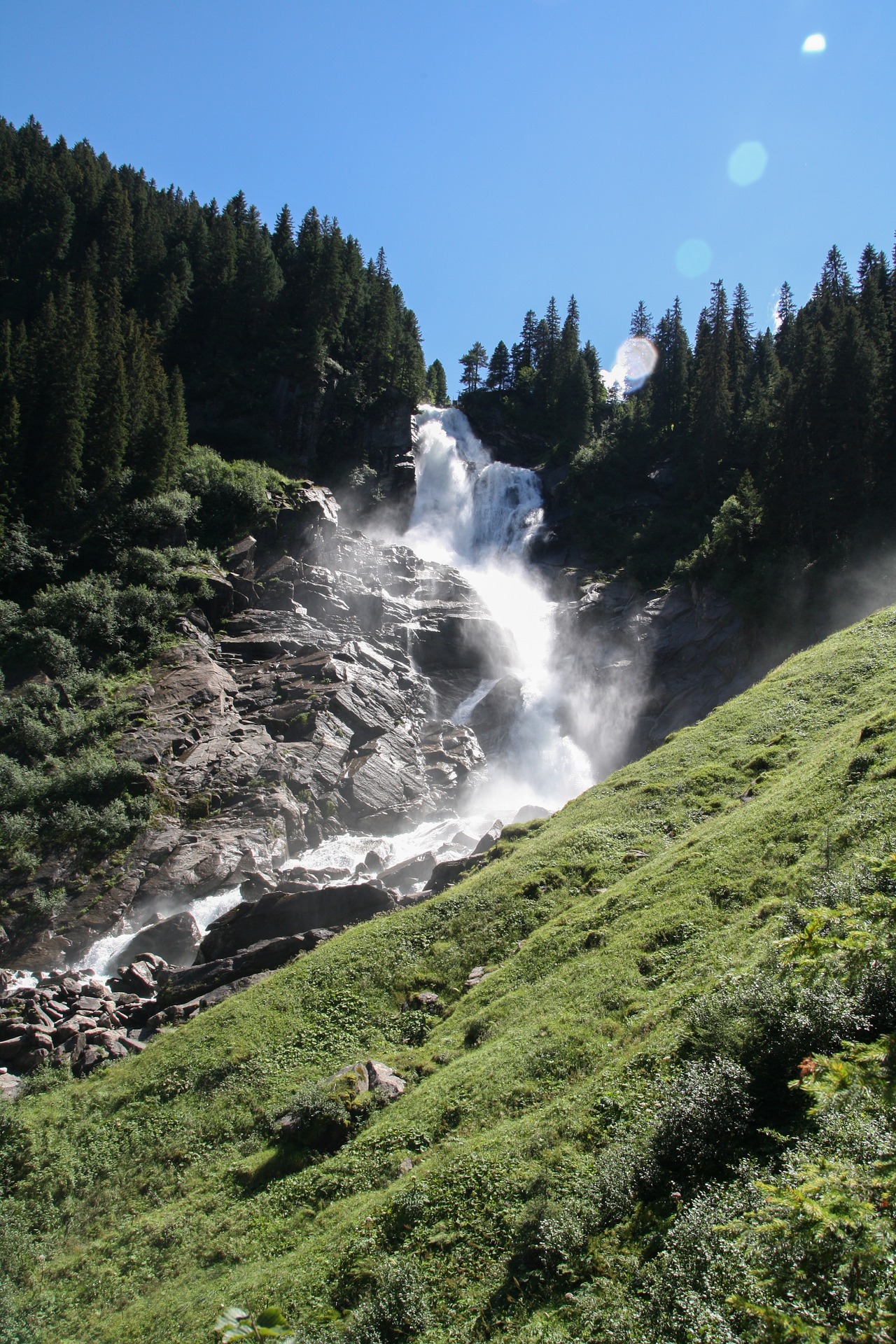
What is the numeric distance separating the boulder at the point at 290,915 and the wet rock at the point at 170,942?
310cm

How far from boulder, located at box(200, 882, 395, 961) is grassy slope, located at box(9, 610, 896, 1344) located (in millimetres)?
4720

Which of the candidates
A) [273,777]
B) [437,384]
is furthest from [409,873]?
[437,384]

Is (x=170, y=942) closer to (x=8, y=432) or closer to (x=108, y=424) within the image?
(x=8, y=432)

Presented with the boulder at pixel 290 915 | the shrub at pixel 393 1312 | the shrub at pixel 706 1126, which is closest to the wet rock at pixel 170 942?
the boulder at pixel 290 915

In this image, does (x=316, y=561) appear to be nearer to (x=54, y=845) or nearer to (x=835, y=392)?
(x=54, y=845)

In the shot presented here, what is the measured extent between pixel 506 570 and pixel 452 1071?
55.1 meters

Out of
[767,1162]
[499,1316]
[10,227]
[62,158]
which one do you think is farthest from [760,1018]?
[62,158]

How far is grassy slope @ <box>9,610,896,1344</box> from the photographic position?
9773mm

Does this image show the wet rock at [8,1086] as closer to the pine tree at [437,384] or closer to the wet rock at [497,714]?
the wet rock at [497,714]

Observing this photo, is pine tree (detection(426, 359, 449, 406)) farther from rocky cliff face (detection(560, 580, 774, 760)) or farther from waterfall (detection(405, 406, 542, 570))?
rocky cliff face (detection(560, 580, 774, 760))

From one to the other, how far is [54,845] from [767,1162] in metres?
30.8

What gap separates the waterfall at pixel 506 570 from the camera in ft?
150

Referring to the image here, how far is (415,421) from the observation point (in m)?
78.2

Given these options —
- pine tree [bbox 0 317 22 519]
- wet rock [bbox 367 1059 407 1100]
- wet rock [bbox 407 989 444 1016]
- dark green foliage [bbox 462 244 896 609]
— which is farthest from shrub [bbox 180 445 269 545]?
wet rock [bbox 367 1059 407 1100]
